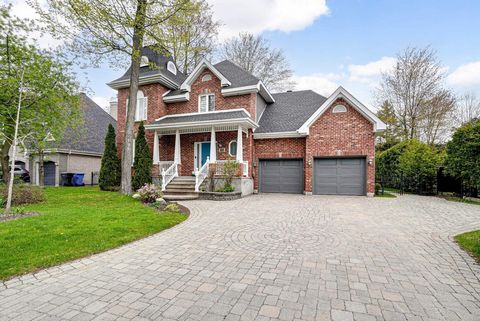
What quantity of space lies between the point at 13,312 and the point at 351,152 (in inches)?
524

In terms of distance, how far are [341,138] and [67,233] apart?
12.4m

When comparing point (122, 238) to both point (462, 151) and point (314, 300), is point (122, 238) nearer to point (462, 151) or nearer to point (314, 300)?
point (314, 300)

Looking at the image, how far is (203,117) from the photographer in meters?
13.6

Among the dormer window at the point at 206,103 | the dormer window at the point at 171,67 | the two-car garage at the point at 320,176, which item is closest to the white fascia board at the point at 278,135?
the two-car garage at the point at 320,176

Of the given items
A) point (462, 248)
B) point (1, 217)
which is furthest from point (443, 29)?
point (1, 217)

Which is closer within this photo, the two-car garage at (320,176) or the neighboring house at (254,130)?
the neighboring house at (254,130)

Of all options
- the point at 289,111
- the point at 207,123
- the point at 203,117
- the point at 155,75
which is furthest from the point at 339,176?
the point at 155,75

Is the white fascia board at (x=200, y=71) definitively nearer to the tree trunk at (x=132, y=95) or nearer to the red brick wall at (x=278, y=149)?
the tree trunk at (x=132, y=95)

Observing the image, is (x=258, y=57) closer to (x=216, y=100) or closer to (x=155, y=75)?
(x=216, y=100)

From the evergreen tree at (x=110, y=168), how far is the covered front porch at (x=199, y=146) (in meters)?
2.66

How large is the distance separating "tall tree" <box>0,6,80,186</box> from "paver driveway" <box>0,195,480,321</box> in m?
8.63

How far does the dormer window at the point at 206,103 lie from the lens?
48.6 ft

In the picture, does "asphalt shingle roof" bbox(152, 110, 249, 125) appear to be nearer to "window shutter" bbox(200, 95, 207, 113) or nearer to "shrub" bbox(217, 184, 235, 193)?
"window shutter" bbox(200, 95, 207, 113)

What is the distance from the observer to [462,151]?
10969 mm
